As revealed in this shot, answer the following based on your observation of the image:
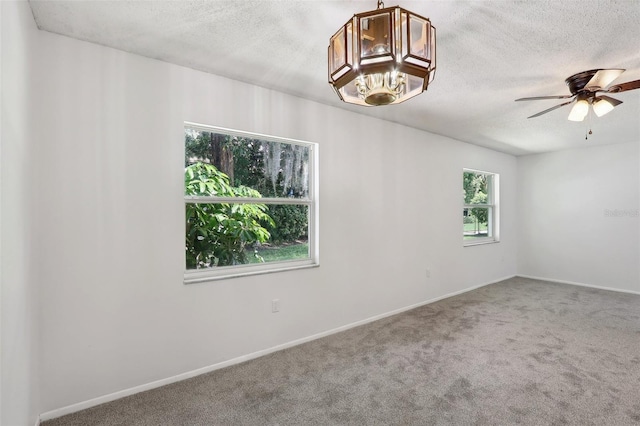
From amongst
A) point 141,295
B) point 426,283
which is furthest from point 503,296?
point 141,295

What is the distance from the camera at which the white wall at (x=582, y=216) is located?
4.92 meters

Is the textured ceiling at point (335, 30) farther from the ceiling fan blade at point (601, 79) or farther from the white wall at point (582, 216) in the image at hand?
the white wall at point (582, 216)

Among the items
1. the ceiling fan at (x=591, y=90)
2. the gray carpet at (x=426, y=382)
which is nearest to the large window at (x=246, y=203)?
the gray carpet at (x=426, y=382)

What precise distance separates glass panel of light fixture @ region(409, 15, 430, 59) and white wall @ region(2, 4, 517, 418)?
1.66m

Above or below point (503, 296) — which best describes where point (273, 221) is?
above

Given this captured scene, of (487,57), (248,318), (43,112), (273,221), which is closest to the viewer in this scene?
(43,112)

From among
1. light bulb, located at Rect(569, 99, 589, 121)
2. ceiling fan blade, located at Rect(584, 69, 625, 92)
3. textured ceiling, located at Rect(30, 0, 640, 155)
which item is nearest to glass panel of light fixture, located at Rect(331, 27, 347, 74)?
textured ceiling, located at Rect(30, 0, 640, 155)

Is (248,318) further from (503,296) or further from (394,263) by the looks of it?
(503,296)

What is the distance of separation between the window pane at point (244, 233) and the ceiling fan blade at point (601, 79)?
2551 millimetres

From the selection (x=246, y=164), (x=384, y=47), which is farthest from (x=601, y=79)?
(x=246, y=164)

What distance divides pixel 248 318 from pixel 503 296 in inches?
154

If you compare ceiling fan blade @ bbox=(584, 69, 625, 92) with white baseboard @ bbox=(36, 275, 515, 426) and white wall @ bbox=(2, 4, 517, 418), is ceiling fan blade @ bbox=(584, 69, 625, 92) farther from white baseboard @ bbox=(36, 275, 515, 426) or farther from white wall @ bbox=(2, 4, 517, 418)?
white baseboard @ bbox=(36, 275, 515, 426)

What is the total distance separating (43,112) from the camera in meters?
1.95

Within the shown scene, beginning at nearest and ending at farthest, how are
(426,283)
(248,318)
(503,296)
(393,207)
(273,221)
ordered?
(248,318)
(273,221)
(393,207)
(426,283)
(503,296)
